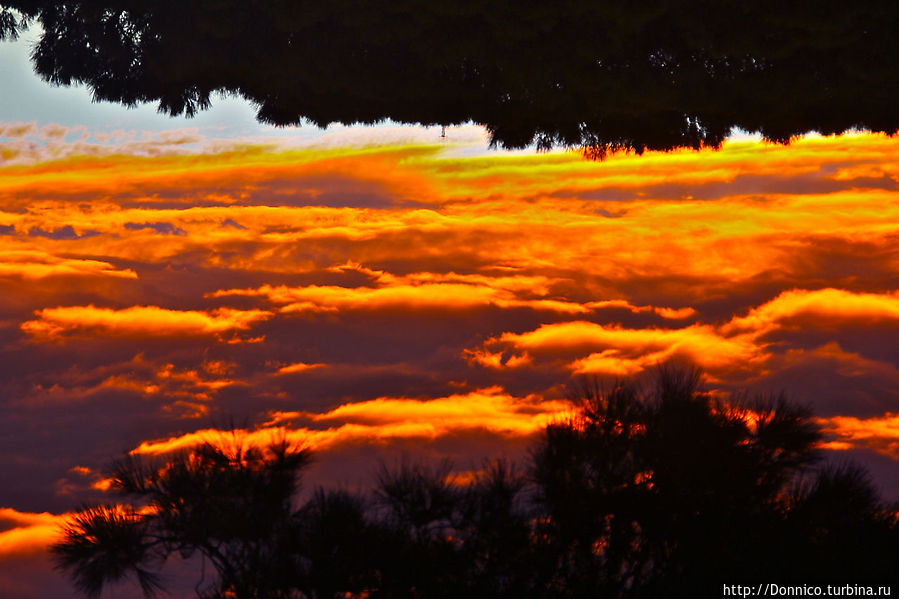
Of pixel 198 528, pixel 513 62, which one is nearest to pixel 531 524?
pixel 198 528

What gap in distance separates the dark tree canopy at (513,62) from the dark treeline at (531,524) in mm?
3180

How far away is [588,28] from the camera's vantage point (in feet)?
24.1

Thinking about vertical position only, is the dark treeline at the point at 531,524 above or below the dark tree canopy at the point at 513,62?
below

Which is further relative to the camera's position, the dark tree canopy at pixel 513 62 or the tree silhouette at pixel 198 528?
the tree silhouette at pixel 198 528

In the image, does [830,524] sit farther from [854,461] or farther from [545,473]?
[545,473]

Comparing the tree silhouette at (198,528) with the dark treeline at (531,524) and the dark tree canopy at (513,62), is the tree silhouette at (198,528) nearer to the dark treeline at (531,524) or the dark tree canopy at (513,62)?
the dark treeline at (531,524)

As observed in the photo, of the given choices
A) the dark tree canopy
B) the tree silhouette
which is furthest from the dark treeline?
the dark tree canopy

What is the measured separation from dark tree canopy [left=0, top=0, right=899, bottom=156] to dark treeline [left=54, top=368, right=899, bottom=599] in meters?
3.18

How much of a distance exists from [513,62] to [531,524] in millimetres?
4486

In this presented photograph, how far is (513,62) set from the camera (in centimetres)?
777

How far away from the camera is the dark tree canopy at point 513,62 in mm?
7043

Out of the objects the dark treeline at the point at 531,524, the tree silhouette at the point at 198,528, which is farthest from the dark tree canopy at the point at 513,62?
the tree silhouette at the point at 198,528

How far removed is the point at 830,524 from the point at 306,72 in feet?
22.4

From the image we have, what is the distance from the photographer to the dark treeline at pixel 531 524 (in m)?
8.98
